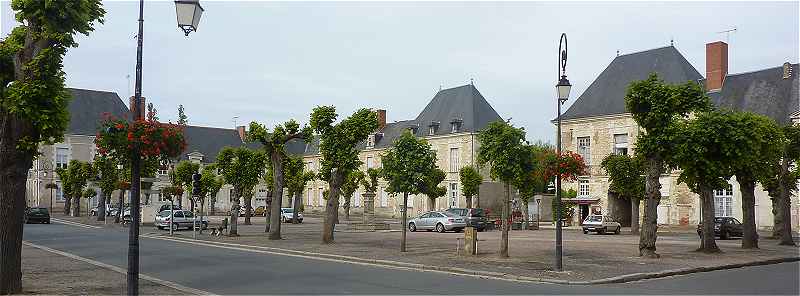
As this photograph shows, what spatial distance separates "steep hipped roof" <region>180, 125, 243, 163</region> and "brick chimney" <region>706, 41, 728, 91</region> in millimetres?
52559

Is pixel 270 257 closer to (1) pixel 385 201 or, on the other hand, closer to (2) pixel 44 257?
(2) pixel 44 257

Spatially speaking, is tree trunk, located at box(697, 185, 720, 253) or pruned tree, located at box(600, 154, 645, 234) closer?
tree trunk, located at box(697, 185, 720, 253)

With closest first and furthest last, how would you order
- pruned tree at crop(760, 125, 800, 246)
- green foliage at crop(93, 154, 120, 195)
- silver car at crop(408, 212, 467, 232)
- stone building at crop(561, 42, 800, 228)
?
pruned tree at crop(760, 125, 800, 246) → silver car at crop(408, 212, 467, 232) → stone building at crop(561, 42, 800, 228) → green foliage at crop(93, 154, 120, 195)

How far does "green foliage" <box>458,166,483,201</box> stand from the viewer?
49.3 meters

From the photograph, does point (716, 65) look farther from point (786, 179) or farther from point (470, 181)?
point (786, 179)

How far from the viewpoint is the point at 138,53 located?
9.77 meters

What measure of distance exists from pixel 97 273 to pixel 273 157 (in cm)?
1361

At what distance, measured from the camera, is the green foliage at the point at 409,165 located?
22.9m

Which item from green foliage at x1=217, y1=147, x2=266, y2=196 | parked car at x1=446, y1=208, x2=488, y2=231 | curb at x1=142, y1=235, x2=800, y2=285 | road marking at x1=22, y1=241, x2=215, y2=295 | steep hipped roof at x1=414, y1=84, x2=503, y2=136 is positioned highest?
steep hipped roof at x1=414, y1=84, x2=503, y2=136

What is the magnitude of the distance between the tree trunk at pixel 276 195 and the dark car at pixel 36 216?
82.6ft

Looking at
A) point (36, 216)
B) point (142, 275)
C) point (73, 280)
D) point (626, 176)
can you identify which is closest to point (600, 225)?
point (626, 176)

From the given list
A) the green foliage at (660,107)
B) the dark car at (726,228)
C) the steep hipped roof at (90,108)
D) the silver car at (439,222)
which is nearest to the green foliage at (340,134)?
the green foliage at (660,107)

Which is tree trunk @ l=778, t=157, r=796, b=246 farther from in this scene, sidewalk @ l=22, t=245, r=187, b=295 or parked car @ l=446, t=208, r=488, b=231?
sidewalk @ l=22, t=245, r=187, b=295

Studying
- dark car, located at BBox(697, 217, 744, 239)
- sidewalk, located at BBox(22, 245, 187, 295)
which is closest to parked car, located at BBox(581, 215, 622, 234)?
dark car, located at BBox(697, 217, 744, 239)
